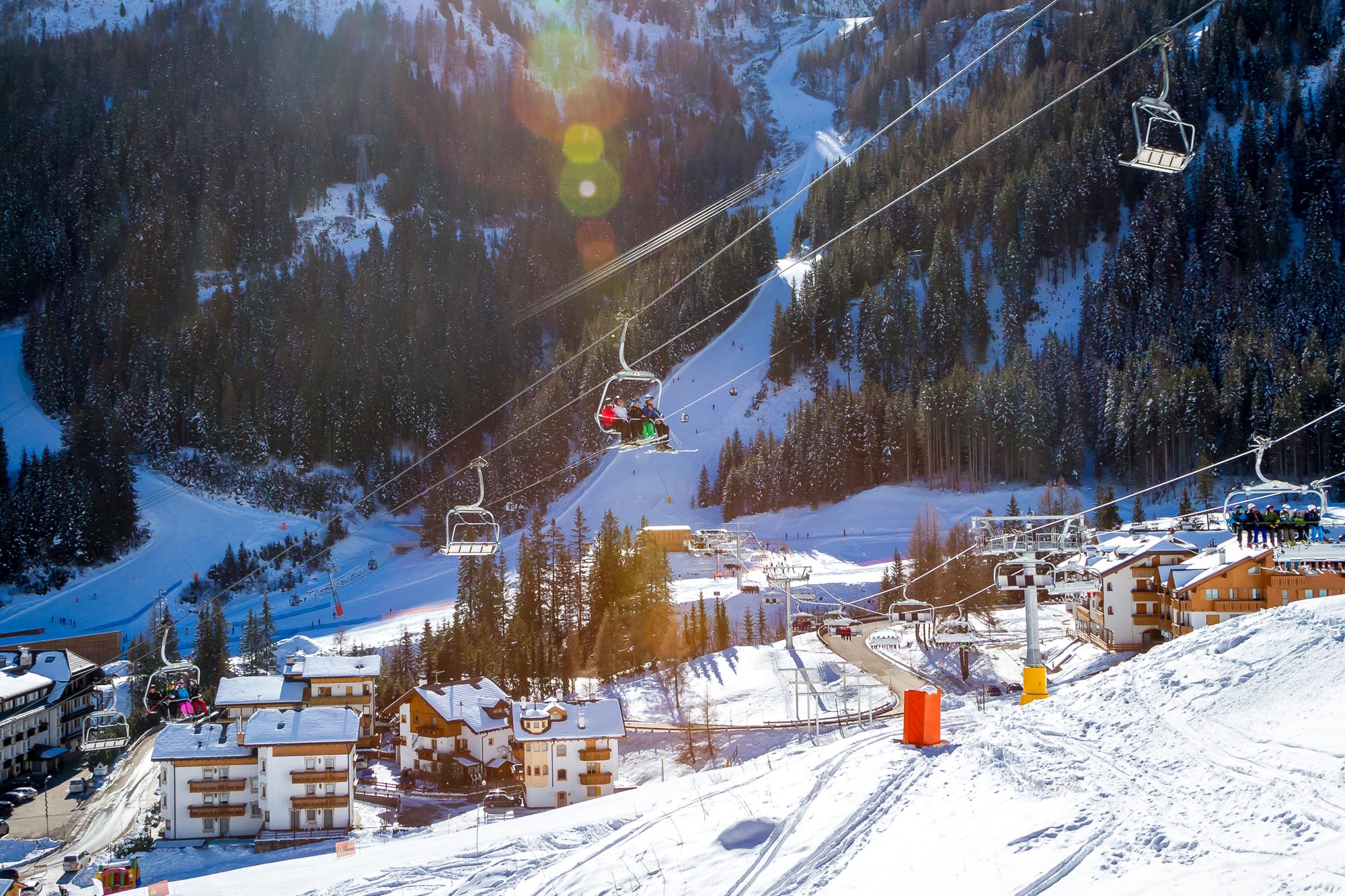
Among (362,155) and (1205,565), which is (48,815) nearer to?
(1205,565)

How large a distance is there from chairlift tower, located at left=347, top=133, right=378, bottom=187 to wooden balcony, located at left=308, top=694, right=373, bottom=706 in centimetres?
10531

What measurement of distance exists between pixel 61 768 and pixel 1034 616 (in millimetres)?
42402

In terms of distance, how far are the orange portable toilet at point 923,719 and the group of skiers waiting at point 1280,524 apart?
9339 millimetres

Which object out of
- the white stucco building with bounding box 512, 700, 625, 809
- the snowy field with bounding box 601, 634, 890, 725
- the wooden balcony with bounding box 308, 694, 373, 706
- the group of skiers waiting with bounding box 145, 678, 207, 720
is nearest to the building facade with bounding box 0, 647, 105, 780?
the wooden balcony with bounding box 308, 694, 373, 706

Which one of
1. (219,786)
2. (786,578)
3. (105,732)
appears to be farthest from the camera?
(105,732)

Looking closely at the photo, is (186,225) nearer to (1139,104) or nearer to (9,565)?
(9,565)

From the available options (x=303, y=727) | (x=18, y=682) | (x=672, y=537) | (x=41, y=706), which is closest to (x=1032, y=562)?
(x=303, y=727)

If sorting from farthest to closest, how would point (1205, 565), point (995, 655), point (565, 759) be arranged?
point (995, 655) < point (1205, 565) < point (565, 759)

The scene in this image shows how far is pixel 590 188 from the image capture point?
471 ft

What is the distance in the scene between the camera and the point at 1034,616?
2034 centimetres

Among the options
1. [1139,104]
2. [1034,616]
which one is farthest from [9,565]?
[1139,104]

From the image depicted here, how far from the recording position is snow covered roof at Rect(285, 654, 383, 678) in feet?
127

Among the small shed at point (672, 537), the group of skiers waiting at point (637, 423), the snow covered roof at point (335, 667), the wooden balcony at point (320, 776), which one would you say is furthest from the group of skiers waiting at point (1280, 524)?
the small shed at point (672, 537)

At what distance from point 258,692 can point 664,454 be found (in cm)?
2504
